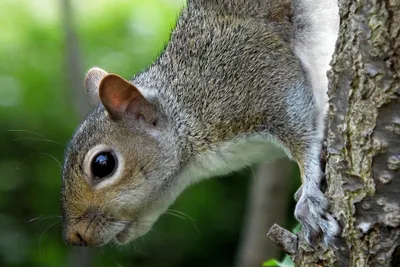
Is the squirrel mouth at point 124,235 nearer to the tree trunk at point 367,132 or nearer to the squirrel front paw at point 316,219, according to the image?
the squirrel front paw at point 316,219

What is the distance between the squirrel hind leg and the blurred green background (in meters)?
2.14

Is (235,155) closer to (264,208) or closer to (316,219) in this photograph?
(316,219)

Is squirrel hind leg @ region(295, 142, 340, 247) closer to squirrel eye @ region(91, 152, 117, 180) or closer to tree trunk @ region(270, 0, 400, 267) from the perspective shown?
tree trunk @ region(270, 0, 400, 267)

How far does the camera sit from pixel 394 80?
1796mm

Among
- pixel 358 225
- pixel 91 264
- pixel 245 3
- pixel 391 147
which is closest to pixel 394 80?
pixel 391 147

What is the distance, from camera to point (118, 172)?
2756 millimetres

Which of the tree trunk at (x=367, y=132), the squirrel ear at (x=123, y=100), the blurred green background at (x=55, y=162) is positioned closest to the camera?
the tree trunk at (x=367, y=132)

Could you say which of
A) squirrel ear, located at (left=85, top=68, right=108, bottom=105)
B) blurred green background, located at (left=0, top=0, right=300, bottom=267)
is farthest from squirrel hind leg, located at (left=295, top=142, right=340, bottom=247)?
blurred green background, located at (left=0, top=0, right=300, bottom=267)

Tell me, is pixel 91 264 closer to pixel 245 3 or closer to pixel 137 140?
pixel 137 140

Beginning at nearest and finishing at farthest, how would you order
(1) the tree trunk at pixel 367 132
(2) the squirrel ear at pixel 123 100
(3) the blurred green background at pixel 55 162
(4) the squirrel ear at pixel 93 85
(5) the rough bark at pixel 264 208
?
(1) the tree trunk at pixel 367 132 < (2) the squirrel ear at pixel 123 100 < (4) the squirrel ear at pixel 93 85 < (5) the rough bark at pixel 264 208 < (3) the blurred green background at pixel 55 162

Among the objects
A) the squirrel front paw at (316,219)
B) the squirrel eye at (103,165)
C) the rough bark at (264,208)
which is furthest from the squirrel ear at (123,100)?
the rough bark at (264,208)

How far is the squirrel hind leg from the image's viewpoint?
201cm

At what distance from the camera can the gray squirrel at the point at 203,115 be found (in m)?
2.64

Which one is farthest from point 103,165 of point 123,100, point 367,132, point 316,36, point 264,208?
point 264,208
